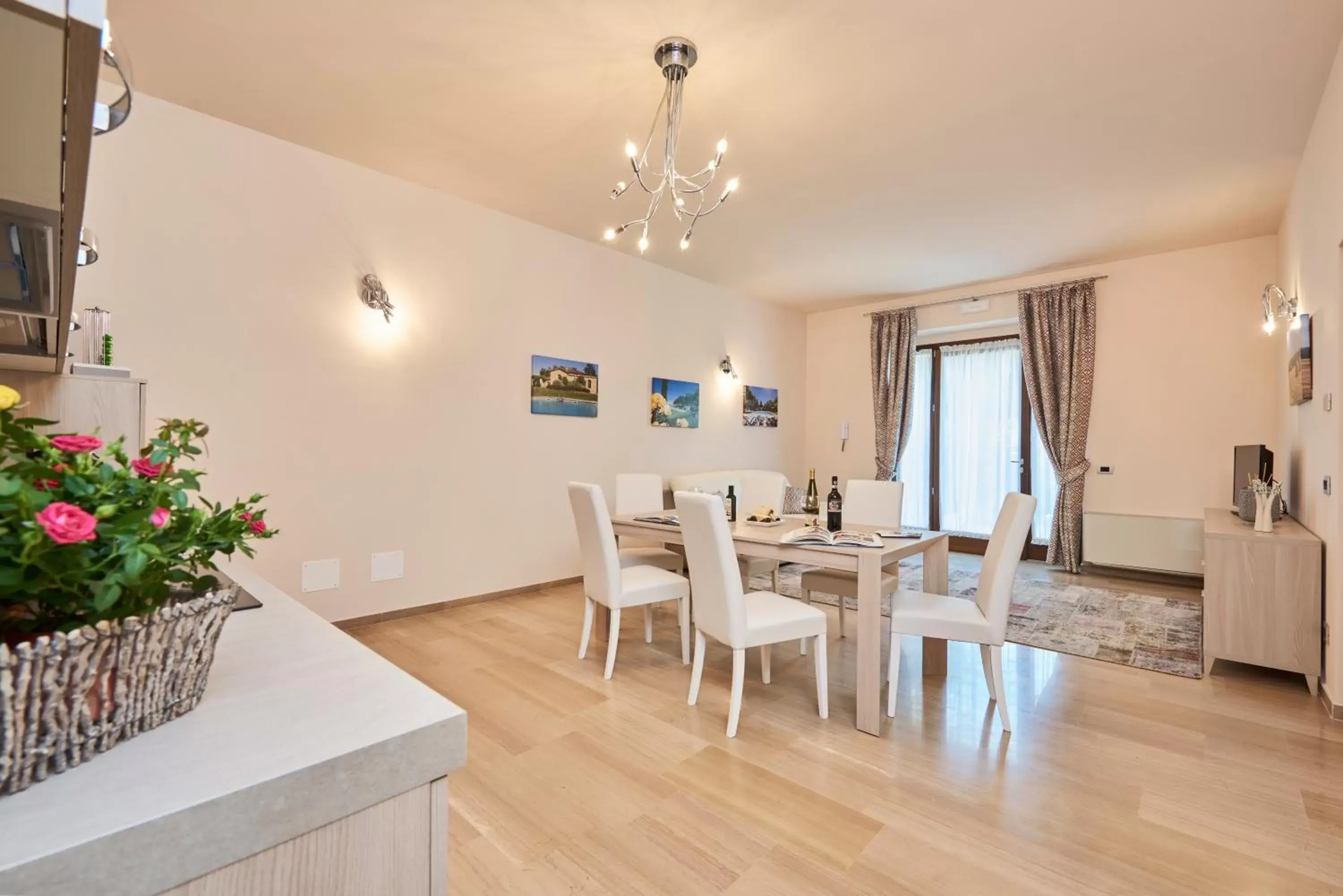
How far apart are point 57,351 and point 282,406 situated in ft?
6.88

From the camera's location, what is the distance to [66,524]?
0.49 metres

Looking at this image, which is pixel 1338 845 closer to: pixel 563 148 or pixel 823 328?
pixel 563 148

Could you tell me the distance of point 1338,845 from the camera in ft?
5.93

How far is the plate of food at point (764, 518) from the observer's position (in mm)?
3344

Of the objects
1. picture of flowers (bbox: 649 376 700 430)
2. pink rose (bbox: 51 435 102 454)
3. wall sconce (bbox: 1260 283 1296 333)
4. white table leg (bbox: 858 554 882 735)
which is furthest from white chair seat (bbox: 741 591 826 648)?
wall sconce (bbox: 1260 283 1296 333)

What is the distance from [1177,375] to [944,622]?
174 inches

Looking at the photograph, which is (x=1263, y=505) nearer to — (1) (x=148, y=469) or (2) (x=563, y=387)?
(2) (x=563, y=387)

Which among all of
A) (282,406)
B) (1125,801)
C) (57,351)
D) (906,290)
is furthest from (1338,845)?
(906,290)

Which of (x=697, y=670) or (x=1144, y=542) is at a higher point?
(x=1144, y=542)

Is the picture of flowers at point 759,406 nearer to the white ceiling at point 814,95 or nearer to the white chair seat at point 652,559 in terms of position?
the white ceiling at point 814,95

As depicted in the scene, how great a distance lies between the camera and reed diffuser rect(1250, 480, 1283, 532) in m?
3.29

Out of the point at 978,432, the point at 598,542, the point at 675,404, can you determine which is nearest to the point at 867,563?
the point at 598,542

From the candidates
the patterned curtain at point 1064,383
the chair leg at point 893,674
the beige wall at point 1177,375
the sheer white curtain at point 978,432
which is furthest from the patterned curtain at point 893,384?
the chair leg at point 893,674

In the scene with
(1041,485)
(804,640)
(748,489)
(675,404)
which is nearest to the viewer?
(804,640)
